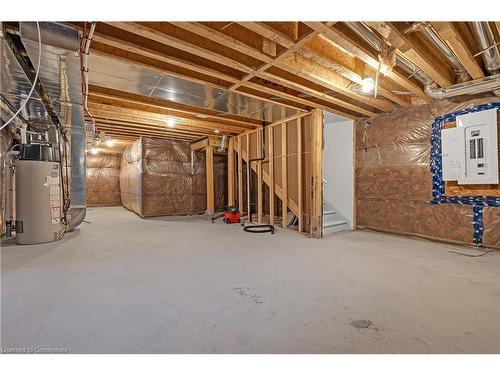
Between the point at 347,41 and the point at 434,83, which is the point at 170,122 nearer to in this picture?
the point at 347,41

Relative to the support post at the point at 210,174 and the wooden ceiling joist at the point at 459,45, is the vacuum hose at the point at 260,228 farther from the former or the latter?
the wooden ceiling joist at the point at 459,45

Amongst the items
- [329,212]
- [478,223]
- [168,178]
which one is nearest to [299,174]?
[329,212]

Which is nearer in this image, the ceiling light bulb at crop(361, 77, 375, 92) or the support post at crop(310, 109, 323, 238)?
the ceiling light bulb at crop(361, 77, 375, 92)

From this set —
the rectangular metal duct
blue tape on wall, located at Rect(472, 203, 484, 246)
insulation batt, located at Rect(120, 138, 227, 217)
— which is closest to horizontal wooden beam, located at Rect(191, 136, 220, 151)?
insulation batt, located at Rect(120, 138, 227, 217)

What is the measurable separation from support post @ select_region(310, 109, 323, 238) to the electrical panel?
1727 millimetres

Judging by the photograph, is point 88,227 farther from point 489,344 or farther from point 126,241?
point 489,344

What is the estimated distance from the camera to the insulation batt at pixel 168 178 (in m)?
6.38

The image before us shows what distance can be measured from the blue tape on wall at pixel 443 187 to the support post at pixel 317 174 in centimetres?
165

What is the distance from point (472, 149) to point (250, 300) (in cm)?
354

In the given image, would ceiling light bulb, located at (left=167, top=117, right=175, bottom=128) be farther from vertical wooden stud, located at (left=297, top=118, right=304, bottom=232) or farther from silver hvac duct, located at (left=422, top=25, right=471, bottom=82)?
silver hvac duct, located at (left=422, top=25, right=471, bottom=82)

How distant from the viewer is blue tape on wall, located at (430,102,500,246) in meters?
3.20

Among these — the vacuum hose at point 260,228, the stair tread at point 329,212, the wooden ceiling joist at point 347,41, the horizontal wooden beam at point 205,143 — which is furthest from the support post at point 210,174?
the wooden ceiling joist at point 347,41

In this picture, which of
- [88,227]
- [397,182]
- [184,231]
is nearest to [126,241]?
[184,231]
